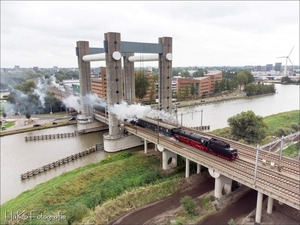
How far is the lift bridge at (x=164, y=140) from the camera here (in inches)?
701

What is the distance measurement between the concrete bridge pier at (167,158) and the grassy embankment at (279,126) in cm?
1430

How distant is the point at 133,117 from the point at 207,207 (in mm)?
22429

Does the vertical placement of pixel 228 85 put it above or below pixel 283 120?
above

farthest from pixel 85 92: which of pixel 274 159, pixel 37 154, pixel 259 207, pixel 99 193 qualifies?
pixel 259 207

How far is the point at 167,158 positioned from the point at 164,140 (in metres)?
2.45

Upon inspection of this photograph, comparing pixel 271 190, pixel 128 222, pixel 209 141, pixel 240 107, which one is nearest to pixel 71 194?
pixel 128 222

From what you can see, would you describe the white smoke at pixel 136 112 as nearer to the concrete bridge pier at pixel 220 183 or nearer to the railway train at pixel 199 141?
the railway train at pixel 199 141

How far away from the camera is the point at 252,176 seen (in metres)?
18.7

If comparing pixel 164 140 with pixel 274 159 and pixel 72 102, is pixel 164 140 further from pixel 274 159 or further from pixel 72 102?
pixel 72 102

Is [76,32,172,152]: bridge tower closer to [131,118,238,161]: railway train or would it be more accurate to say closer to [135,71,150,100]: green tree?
[131,118,238,161]: railway train

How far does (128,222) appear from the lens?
18.2 m

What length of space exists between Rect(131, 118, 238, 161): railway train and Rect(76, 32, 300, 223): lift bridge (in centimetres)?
71

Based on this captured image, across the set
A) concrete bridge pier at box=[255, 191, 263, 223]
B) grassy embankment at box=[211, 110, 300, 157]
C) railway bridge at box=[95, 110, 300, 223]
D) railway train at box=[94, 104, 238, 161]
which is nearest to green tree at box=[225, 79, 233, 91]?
grassy embankment at box=[211, 110, 300, 157]

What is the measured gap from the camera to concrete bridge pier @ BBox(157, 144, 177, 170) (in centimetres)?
2805
